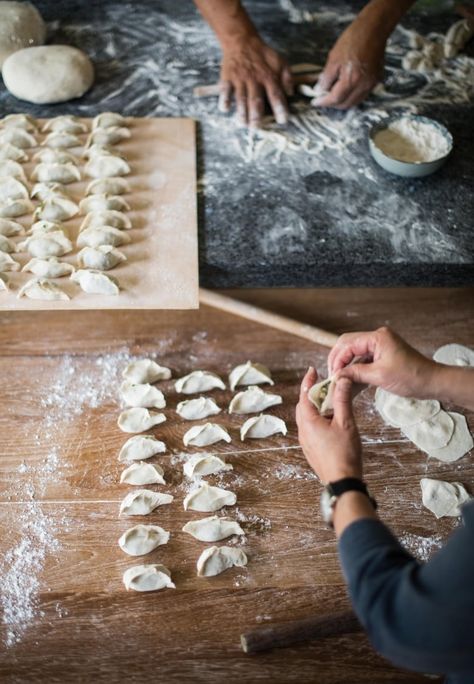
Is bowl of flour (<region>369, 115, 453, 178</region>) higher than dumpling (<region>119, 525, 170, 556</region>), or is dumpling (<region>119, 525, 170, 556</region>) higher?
bowl of flour (<region>369, 115, 453, 178</region>)

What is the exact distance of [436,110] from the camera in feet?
6.27

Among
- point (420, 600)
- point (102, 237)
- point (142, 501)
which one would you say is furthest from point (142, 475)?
point (420, 600)

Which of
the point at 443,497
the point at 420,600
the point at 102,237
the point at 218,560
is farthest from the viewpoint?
the point at 102,237

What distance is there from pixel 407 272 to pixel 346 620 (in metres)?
0.76

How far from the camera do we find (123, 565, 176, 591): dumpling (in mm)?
1283

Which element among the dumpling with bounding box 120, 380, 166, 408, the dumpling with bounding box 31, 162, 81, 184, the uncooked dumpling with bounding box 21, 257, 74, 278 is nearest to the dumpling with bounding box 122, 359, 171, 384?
the dumpling with bounding box 120, 380, 166, 408

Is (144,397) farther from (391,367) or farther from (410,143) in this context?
(410,143)

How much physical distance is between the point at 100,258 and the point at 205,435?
444mm

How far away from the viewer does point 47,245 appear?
1524 millimetres

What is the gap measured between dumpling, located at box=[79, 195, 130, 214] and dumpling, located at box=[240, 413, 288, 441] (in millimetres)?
583

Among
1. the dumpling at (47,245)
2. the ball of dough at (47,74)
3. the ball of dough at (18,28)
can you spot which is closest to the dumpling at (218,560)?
the dumpling at (47,245)

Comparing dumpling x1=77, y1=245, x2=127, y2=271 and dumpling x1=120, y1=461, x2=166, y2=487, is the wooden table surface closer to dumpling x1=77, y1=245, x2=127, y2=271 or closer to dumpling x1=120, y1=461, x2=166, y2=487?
dumpling x1=120, y1=461, x2=166, y2=487

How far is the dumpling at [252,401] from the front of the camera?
156 centimetres

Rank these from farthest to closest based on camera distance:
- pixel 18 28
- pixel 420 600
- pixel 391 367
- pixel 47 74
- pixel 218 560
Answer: pixel 18 28, pixel 47 74, pixel 218 560, pixel 391 367, pixel 420 600
